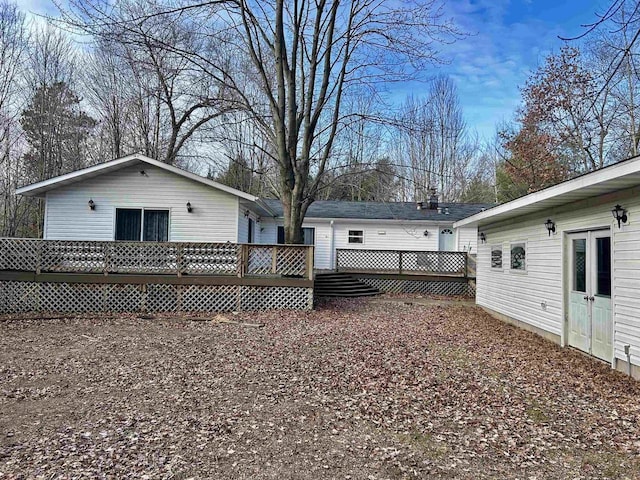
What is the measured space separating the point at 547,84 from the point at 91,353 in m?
22.6

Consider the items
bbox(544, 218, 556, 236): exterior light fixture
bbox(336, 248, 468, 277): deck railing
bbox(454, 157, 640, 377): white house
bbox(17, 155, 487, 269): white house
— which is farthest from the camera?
bbox(336, 248, 468, 277): deck railing

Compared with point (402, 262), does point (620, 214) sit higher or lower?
higher

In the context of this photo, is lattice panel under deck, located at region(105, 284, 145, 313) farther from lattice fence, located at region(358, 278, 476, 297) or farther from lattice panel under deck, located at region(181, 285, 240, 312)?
lattice fence, located at region(358, 278, 476, 297)

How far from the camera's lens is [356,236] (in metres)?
18.4

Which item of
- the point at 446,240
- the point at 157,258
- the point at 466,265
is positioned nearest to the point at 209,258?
the point at 157,258

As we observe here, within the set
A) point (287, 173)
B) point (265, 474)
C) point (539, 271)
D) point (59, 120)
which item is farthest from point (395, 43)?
point (59, 120)

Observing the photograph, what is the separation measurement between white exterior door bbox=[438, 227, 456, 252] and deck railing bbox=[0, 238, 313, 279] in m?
9.75

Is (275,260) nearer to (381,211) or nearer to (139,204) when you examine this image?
(139,204)

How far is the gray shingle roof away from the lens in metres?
18.4

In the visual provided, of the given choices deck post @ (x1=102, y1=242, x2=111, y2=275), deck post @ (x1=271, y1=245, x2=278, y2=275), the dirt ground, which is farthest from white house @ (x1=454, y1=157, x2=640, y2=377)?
deck post @ (x1=102, y1=242, x2=111, y2=275)

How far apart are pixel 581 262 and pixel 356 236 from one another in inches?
469

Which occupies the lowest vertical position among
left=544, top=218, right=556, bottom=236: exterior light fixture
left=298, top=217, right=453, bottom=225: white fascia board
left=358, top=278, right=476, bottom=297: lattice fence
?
left=358, top=278, right=476, bottom=297: lattice fence

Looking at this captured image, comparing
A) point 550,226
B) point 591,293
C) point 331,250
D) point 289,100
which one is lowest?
point 591,293

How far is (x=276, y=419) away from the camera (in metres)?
4.00
